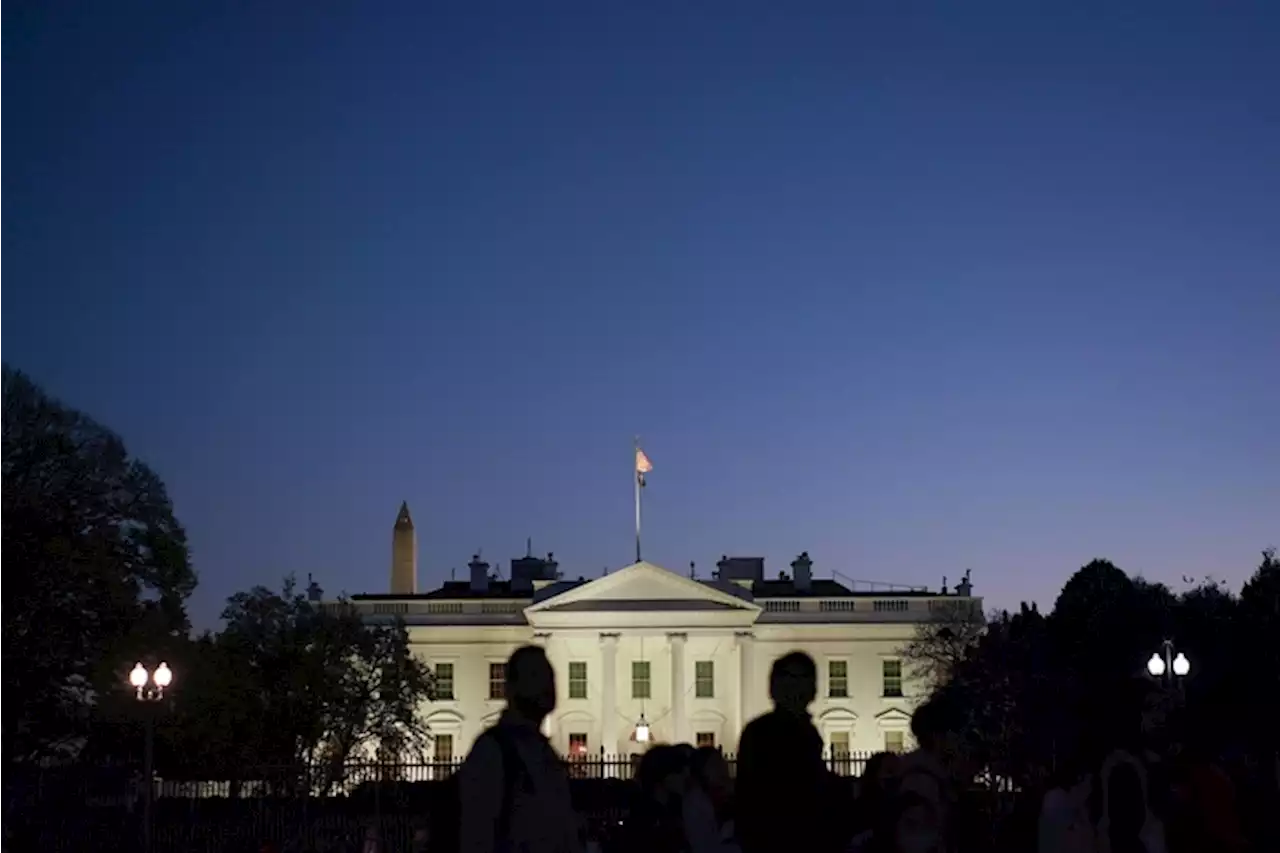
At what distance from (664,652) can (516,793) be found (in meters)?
72.2

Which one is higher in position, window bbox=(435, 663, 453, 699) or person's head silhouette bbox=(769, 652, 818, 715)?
window bbox=(435, 663, 453, 699)

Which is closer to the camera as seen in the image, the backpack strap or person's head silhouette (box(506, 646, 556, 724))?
the backpack strap

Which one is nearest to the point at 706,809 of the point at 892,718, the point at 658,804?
the point at 658,804

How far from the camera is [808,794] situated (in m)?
7.41

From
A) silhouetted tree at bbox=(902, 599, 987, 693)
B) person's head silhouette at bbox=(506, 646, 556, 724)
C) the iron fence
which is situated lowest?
the iron fence

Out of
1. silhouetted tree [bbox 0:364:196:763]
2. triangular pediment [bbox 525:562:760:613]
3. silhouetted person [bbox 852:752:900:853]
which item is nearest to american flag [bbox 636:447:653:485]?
triangular pediment [bbox 525:562:760:613]

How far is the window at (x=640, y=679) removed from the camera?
7762 cm

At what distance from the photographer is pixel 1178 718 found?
29.9 meters

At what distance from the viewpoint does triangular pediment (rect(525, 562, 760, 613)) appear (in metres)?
76.5

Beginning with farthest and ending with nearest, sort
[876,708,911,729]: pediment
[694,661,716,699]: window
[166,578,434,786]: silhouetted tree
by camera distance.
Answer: [694,661,716,699]: window, [876,708,911,729]: pediment, [166,578,434,786]: silhouetted tree

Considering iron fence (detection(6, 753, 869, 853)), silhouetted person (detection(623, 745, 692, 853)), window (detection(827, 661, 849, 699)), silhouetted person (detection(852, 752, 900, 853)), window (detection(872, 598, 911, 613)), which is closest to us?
silhouetted person (detection(852, 752, 900, 853))

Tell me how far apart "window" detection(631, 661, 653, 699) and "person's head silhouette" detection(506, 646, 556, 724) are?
7188cm

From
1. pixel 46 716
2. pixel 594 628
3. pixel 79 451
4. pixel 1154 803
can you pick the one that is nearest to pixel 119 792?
pixel 46 716

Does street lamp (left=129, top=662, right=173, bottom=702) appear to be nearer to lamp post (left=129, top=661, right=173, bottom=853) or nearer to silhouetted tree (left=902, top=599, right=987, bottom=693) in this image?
lamp post (left=129, top=661, right=173, bottom=853)
